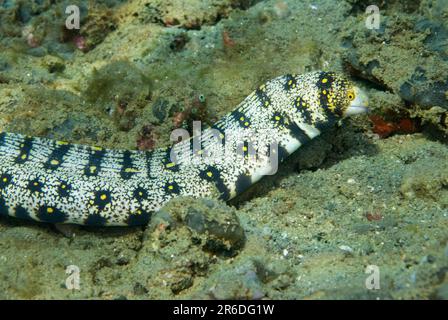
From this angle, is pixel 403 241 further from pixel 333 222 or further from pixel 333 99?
pixel 333 99

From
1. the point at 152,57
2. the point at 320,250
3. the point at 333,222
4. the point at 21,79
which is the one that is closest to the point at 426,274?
the point at 320,250

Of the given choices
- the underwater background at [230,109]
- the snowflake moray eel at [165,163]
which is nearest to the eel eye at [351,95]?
the snowflake moray eel at [165,163]

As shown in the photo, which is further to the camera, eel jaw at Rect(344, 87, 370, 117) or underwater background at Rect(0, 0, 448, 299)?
eel jaw at Rect(344, 87, 370, 117)

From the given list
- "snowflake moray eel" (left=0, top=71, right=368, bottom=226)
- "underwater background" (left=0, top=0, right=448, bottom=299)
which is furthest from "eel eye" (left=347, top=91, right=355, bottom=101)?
"underwater background" (left=0, top=0, right=448, bottom=299)

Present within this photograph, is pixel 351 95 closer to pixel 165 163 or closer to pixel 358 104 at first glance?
pixel 358 104

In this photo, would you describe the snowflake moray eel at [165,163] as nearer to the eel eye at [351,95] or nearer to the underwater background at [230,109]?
the eel eye at [351,95]

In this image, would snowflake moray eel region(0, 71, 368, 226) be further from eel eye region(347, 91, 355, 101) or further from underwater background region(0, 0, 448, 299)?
underwater background region(0, 0, 448, 299)
